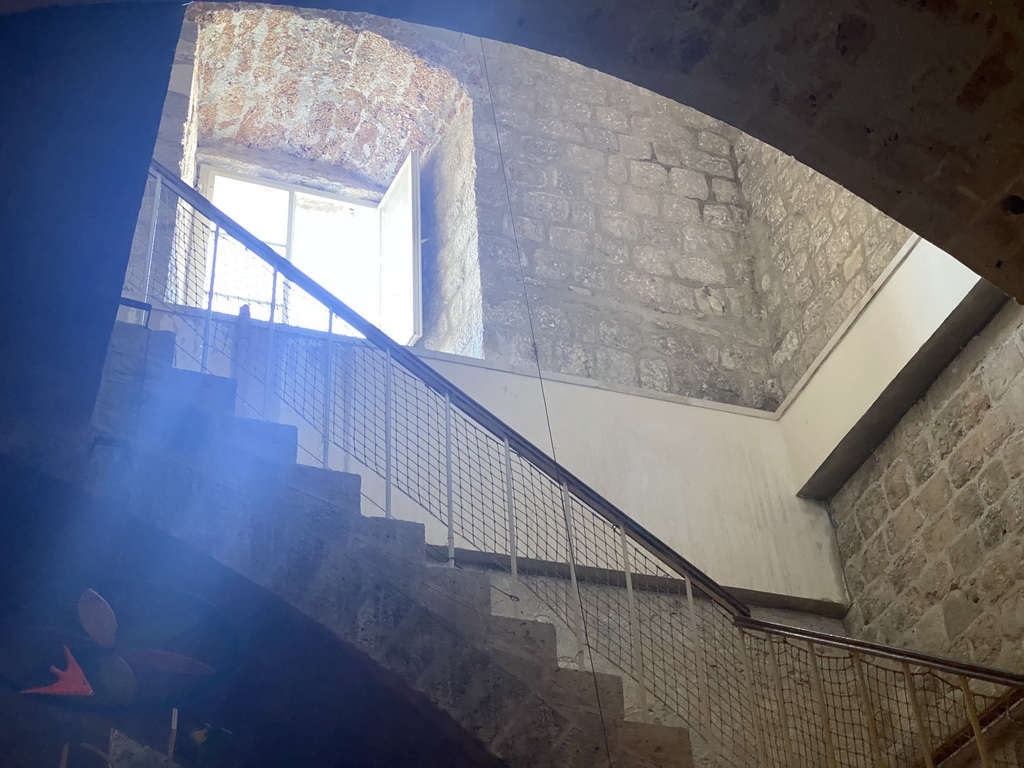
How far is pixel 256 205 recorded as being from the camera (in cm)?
800

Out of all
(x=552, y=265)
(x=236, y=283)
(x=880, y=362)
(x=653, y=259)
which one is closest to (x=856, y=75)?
(x=880, y=362)

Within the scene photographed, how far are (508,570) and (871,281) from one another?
8.65 ft

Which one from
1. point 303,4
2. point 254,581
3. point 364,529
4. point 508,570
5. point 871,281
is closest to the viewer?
point 303,4

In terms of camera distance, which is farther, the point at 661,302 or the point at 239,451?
the point at 661,302

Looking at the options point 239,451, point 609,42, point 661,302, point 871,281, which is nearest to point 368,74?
point 661,302

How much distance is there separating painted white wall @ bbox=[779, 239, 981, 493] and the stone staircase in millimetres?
2709

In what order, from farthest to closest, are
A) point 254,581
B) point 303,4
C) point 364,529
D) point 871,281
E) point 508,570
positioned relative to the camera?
point 871,281
point 508,570
point 364,529
point 254,581
point 303,4

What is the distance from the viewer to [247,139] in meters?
8.23

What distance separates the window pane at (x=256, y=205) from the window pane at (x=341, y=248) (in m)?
0.10

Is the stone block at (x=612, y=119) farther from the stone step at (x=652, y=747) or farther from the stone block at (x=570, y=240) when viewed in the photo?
the stone step at (x=652, y=747)

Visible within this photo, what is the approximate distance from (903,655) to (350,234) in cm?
→ 494

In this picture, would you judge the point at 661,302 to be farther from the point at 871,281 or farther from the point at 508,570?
the point at 508,570

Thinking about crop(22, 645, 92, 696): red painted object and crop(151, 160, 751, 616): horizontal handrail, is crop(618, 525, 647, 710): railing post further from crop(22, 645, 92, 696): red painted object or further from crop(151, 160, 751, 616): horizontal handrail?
crop(22, 645, 92, 696): red painted object

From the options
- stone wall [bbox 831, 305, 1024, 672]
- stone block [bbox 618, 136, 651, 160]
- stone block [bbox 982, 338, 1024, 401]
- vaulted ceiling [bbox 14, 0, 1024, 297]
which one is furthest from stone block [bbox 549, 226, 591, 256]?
vaulted ceiling [bbox 14, 0, 1024, 297]
